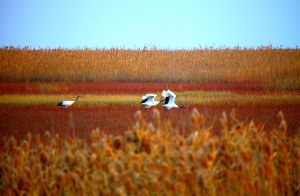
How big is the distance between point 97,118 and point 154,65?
14070 mm

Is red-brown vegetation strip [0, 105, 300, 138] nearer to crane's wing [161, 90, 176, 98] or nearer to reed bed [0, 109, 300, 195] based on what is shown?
crane's wing [161, 90, 176, 98]

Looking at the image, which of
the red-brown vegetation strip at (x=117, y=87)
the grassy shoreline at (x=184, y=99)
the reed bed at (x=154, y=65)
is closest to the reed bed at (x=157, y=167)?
the grassy shoreline at (x=184, y=99)

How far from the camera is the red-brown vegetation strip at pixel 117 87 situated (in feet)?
74.7

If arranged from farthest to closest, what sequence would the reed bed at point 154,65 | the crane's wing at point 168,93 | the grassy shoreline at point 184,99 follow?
the reed bed at point 154,65, the grassy shoreline at point 184,99, the crane's wing at point 168,93

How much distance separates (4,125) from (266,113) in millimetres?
6137

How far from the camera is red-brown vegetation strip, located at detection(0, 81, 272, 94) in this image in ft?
74.7

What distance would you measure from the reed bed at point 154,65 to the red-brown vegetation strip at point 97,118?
8884 mm

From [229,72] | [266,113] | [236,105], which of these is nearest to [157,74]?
[229,72]

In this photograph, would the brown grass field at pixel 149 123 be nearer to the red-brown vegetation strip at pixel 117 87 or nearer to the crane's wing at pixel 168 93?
the red-brown vegetation strip at pixel 117 87

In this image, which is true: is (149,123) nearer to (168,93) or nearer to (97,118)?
(168,93)

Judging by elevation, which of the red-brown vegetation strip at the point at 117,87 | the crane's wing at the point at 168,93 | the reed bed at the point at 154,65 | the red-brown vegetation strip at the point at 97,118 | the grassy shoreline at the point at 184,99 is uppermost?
the reed bed at the point at 154,65

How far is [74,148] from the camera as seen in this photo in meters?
6.62

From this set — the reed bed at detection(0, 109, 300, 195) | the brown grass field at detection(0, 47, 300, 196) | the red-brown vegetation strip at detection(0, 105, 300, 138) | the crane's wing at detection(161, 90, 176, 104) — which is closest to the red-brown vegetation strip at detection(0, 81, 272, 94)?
the brown grass field at detection(0, 47, 300, 196)

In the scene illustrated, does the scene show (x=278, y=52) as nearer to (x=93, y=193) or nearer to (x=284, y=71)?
(x=284, y=71)
